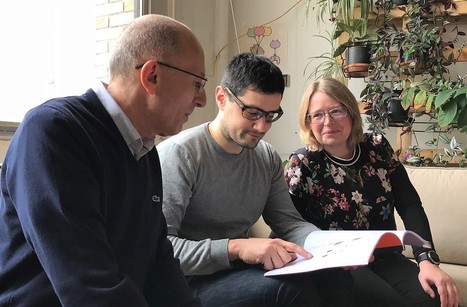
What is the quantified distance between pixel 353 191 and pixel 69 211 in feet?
3.57

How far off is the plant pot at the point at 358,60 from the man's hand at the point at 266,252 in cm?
151

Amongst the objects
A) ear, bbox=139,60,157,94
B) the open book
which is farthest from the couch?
ear, bbox=139,60,157,94

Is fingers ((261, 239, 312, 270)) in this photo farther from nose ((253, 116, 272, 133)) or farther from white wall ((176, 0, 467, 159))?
white wall ((176, 0, 467, 159))

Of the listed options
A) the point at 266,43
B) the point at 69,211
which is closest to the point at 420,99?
the point at 266,43

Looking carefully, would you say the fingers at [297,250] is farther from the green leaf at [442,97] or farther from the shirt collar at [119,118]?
the green leaf at [442,97]

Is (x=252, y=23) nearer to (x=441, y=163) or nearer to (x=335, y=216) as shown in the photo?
(x=441, y=163)

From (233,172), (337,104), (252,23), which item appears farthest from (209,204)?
(252,23)

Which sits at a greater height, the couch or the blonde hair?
the blonde hair

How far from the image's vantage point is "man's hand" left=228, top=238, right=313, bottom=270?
1.16 m

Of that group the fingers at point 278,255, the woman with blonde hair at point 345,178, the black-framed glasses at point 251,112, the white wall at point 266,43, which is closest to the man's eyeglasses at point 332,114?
the woman with blonde hair at point 345,178

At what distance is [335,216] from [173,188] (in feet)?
1.97

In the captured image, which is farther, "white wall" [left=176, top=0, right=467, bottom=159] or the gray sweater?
"white wall" [left=176, top=0, right=467, bottom=159]

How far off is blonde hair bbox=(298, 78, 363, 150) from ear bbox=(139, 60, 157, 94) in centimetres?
86

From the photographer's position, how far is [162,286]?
101 centimetres
